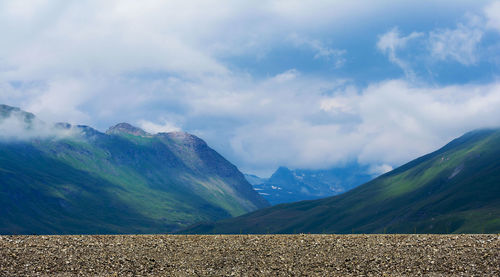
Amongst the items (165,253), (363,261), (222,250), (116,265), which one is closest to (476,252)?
(363,261)

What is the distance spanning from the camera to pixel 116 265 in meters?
32.9

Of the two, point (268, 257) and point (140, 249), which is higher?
point (140, 249)

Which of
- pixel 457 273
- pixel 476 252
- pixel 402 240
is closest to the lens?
pixel 457 273

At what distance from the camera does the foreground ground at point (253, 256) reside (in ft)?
106

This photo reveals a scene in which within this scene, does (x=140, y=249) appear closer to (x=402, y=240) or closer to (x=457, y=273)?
(x=402, y=240)

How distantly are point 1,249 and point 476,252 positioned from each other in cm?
3481

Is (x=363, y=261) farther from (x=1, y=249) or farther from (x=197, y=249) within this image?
(x=1, y=249)

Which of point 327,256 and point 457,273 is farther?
point 327,256

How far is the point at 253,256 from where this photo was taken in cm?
3484

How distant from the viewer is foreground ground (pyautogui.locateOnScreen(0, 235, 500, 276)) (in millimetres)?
32250

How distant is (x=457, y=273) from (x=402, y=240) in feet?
18.8

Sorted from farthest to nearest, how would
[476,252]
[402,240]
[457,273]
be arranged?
[402,240]
[476,252]
[457,273]

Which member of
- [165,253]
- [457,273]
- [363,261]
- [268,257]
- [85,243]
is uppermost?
[85,243]

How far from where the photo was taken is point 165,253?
35.1 meters
